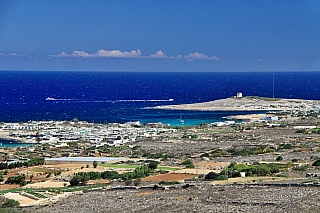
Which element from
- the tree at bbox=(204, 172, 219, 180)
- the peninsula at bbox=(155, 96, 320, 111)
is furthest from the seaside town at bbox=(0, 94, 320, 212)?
the peninsula at bbox=(155, 96, 320, 111)

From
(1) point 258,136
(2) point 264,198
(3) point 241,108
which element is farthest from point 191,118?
(2) point 264,198

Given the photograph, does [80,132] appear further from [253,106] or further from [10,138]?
[253,106]

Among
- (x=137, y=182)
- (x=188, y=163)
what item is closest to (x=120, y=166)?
(x=188, y=163)

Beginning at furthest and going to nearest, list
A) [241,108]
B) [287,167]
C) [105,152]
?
[241,108]
[105,152]
[287,167]

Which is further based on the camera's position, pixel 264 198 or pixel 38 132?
pixel 38 132

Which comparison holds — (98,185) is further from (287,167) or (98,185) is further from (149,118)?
(149,118)

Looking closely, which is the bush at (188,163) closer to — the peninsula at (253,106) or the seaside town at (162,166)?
the seaside town at (162,166)
